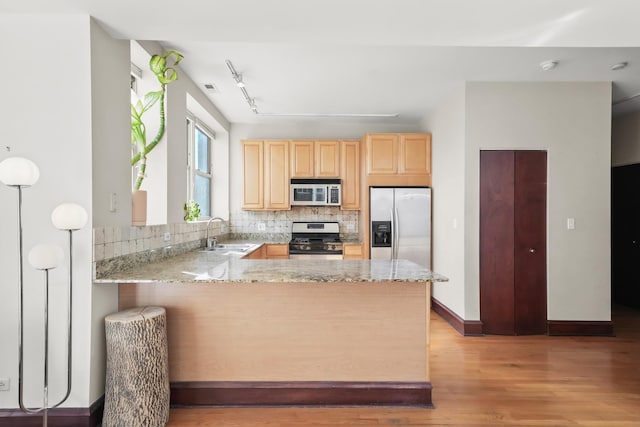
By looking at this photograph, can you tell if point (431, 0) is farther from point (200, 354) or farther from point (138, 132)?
point (200, 354)

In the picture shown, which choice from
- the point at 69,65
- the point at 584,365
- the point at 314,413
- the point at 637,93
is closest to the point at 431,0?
the point at 69,65

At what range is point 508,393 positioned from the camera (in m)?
2.50

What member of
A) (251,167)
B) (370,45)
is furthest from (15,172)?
(251,167)

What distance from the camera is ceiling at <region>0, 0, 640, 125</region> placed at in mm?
1899

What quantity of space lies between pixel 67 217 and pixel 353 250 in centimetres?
364

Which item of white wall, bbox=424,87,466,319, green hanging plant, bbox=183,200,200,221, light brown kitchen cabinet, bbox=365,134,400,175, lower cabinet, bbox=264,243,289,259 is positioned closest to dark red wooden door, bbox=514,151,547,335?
white wall, bbox=424,87,466,319

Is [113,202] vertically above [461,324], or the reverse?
[113,202]

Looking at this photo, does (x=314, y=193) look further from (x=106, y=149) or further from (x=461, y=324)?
(x=106, y=149)

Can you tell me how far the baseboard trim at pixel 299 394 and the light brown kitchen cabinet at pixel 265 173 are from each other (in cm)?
307

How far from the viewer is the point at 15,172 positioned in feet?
5.17

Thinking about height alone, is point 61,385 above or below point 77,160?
below

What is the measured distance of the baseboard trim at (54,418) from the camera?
77.9 inches

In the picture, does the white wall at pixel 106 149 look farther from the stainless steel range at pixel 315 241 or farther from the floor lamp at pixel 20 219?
the stainless steel range at pixel 315 241

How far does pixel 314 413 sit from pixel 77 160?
6.76 feet
